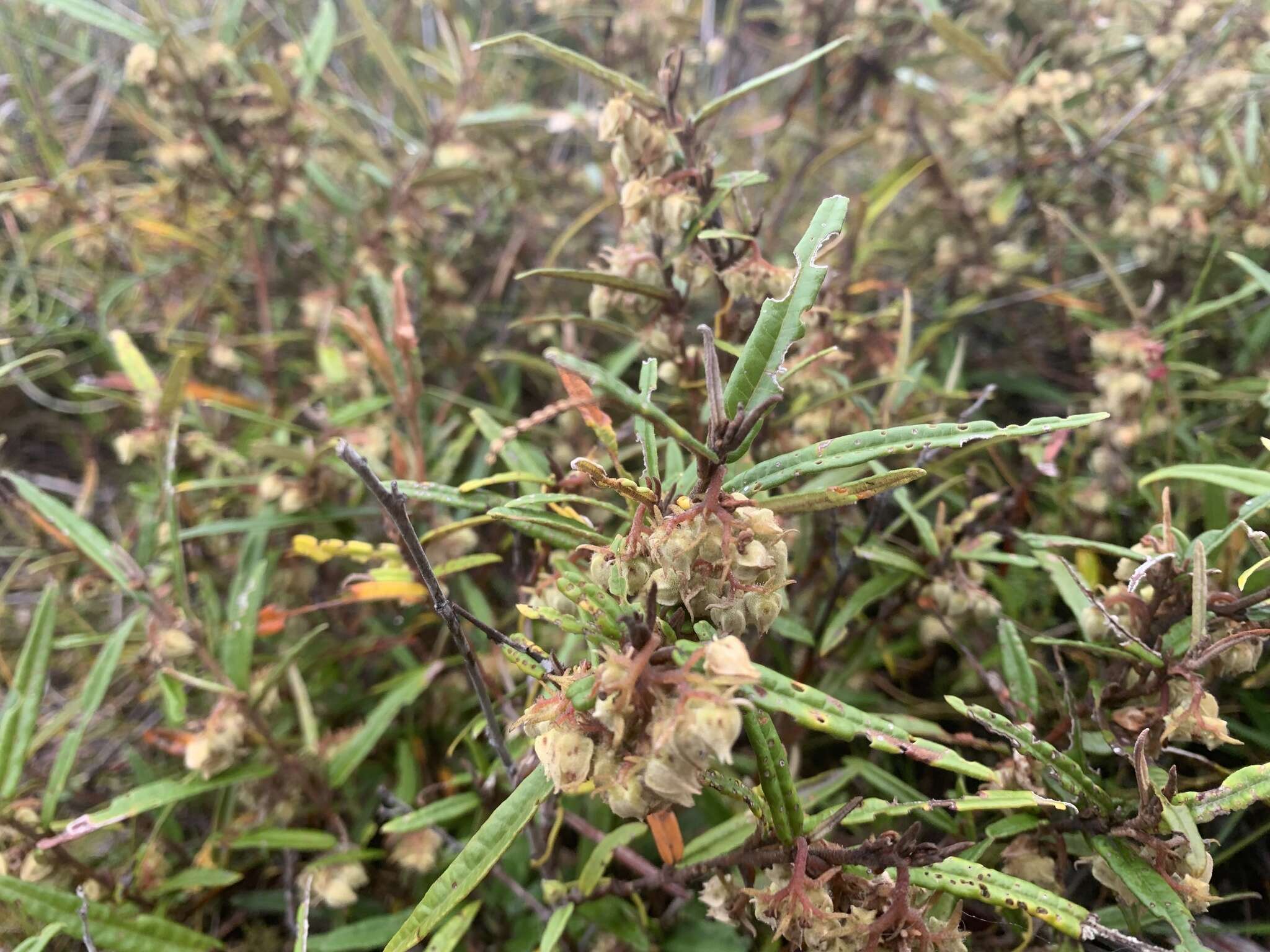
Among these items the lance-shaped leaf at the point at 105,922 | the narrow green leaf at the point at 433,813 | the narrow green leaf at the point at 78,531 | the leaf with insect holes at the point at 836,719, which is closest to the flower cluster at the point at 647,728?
the leaf with insect holes at the point at 836,719

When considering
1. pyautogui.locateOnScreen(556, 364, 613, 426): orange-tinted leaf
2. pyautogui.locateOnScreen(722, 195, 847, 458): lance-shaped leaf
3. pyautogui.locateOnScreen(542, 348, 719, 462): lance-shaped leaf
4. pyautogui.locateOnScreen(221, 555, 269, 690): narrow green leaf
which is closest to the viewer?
pyautogui.locateOnScreen(542, 348, 719, 462): lance-shaped leaf

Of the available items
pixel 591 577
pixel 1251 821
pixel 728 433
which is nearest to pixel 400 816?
pixel 591 577

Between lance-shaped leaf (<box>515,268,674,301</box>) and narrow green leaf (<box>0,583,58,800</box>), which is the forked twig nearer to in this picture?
lance-shaped leaf (<box>515,268,674,301</box>)

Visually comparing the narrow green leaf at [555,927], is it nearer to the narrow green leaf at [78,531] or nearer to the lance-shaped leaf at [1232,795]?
the lance-shaped leaf at [1232,795]

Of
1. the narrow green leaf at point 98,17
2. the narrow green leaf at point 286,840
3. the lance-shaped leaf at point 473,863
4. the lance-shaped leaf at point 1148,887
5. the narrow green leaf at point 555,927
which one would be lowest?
the narrow green leaf at point 286,840

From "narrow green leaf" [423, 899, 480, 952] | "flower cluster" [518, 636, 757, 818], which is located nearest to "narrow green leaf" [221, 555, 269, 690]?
"narrow green leaf" [423, 899, 480, 952]
